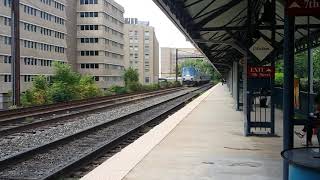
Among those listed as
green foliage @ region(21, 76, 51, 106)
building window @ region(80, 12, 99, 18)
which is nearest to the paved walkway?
green foliage @ region(21, 76, 51, 106)

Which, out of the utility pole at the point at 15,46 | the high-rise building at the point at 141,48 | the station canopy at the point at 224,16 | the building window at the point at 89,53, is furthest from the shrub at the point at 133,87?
the high-rise building at the point at 141,48

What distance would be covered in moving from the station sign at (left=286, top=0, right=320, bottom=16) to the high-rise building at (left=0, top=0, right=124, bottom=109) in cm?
6136

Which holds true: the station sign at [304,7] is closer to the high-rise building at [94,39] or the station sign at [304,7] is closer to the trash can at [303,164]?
the trash can at [303,164]

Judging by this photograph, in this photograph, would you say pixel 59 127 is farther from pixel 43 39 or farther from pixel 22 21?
pixel 43 39

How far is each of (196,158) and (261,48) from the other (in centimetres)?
451

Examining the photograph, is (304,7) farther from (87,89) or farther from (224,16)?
(87,89)

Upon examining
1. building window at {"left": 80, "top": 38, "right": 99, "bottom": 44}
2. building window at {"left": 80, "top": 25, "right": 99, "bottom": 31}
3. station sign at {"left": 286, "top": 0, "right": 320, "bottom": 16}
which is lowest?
station sign at {"left": 286, "top": 0, "right": 320, "bottom": 16}

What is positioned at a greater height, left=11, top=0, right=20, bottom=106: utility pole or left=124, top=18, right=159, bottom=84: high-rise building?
left=124, top=18, right=159, bottom=84: high-rise building

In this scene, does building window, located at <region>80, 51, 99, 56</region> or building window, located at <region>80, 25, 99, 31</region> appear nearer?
building window, located at <region>80, 25, 99, 31</region>

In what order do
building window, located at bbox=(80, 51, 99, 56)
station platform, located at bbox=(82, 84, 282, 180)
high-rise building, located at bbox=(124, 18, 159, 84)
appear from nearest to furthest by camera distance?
station platform, located at bbox=(82, 84, 282, 180), building window, located at bbox=(80, 51, 99, 56), high-rise building, located at bbox=(124, 18, 159, 84)

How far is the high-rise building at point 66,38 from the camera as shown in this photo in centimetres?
6931

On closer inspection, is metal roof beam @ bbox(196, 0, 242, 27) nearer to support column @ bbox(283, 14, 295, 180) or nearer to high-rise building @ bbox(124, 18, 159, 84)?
support column @ bbox(283, 14, 295, 180)

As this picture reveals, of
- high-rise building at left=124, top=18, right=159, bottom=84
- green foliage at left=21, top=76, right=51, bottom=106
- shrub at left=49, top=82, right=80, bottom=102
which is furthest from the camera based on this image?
high-rise building at left=124, top=18, right=159, bottom=84

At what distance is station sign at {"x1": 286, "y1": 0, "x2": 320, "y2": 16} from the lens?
5348 millimetres
